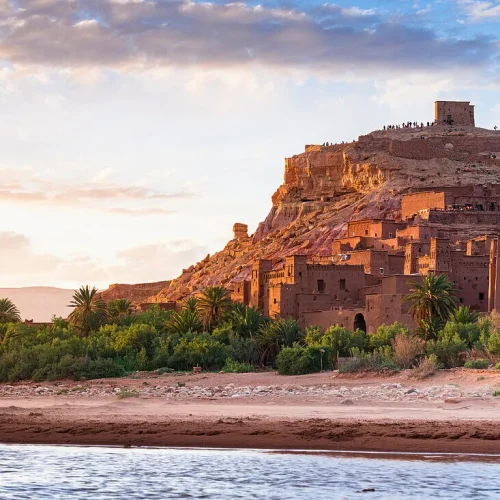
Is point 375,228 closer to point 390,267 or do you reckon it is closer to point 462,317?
point 390,267

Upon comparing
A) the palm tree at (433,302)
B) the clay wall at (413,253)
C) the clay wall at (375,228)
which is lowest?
the palm tree at (433,302)

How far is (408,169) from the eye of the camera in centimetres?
11706

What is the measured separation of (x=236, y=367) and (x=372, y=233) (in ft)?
126

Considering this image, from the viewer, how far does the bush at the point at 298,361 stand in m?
50.2

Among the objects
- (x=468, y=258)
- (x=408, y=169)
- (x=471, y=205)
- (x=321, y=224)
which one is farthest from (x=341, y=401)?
(x=408, y=169)

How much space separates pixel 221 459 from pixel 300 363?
26.0 meters

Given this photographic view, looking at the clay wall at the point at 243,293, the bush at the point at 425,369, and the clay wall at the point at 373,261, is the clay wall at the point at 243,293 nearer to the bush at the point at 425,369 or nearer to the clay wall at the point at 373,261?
the clay wall at the point at 373,261

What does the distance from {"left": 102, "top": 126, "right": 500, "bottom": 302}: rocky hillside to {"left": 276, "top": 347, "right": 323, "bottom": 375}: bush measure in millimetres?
47523

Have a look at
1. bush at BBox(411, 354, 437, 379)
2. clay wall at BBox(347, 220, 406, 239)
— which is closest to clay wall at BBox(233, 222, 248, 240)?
clay wall at BBox(347, 220, 406, 239)

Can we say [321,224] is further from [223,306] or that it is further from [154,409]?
[154,409]

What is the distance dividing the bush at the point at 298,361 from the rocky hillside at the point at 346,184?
47523 mm

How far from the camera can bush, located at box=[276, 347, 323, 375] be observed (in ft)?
165

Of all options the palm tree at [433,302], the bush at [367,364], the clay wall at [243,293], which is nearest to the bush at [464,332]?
the palm tree at [433,302]

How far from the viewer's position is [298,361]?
165 feet
